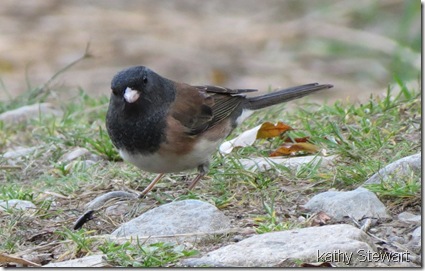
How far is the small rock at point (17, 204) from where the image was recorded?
4297mm

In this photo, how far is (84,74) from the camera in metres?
8.77

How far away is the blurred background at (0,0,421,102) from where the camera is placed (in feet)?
27.6

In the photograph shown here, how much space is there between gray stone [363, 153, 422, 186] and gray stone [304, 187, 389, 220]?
6.9 inches

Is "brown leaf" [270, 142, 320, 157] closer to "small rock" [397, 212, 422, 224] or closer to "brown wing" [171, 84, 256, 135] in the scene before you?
"brown wing" [171, 84, 256, 135]

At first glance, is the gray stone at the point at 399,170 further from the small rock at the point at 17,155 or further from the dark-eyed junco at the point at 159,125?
the small rock at the point at 17,155

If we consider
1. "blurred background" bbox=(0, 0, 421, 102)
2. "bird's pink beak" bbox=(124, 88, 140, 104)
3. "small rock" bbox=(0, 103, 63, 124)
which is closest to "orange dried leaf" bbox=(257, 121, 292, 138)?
"bird's pink beak" bbox=(124, 88, 140, 104)

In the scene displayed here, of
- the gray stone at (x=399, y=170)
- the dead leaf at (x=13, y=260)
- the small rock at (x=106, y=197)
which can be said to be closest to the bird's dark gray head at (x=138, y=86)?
the small rock at (x=106, y=197)

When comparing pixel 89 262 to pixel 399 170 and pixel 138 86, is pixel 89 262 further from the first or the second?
pixel 399 170

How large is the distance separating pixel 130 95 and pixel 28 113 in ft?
→ 6.59

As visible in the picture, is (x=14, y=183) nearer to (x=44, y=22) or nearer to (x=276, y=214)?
(x=276, y=214)

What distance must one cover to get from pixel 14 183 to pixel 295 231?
1.93 meters

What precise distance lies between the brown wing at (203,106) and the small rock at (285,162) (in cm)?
28

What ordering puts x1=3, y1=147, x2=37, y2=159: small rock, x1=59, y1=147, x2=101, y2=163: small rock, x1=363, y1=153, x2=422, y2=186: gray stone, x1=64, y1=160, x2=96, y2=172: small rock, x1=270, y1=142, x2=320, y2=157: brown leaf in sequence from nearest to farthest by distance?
x1=363, y1=153, x2=422, y2=186: gray stone
x1=270, y1=142, x2=320, y2=157: brown leaf
x1=64, y1=160, x2=96, y2=172: small rock
x1=59, y1=147, x2=101, y2=163: small rock
x1=3, y1=147, x2=37, y2=159: small rock

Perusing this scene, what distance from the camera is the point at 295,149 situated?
4840 millimetres
